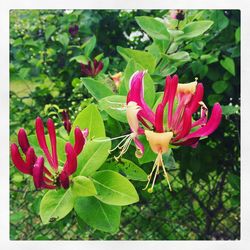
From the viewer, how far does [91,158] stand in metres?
0.76

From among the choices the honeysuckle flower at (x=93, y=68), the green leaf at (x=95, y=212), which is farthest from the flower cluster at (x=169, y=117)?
the honeysuckle flower at (x=93, y=68)

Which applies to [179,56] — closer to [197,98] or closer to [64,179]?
[197,98]

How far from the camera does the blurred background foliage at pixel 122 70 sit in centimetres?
155

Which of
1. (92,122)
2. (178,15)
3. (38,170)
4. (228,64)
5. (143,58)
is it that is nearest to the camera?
(38,170)

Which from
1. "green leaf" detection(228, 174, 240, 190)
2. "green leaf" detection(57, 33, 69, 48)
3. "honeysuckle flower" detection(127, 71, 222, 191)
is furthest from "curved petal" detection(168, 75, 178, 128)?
"green leaf" detection(57, 33, 69, 48)

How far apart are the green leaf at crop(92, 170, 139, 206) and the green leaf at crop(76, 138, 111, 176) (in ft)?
0.08

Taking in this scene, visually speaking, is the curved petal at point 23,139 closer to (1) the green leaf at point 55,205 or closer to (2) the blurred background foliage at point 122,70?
(1) the green leaf at point 55,205

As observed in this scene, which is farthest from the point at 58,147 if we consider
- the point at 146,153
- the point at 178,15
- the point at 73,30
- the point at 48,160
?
the point at 73,30

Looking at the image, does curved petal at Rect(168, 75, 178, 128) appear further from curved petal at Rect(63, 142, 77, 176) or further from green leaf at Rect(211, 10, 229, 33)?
green leaf at Rect(211, 10, 229, 33)

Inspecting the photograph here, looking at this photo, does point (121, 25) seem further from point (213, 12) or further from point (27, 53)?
point (213, 12)

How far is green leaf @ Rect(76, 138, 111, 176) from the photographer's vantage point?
2.50 feet

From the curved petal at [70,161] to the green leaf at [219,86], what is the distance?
925 mm

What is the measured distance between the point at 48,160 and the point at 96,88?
0.19 metres

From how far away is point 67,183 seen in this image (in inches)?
29.0
